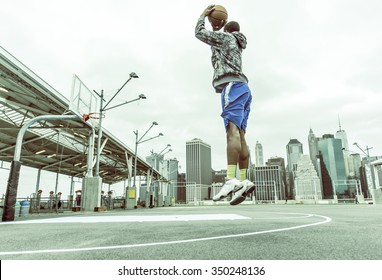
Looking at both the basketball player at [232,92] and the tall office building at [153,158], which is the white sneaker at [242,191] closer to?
the basketball player at [232,92]

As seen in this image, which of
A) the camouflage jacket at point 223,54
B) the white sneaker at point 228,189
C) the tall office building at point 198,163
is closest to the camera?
the white sneaker at point 228,189

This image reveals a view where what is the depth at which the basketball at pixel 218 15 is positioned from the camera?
2.74m

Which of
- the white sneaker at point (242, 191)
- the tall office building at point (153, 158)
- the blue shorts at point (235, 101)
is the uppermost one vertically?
the tall office building at point (153, 158)

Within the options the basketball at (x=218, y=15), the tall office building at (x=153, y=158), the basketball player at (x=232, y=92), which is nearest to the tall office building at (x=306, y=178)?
the tall office building at (x=153, y=158)

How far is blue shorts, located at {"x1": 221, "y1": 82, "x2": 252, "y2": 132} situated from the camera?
8.37 ft

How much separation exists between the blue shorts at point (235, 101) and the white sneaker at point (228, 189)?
536 mm

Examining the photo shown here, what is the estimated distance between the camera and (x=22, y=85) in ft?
38.6

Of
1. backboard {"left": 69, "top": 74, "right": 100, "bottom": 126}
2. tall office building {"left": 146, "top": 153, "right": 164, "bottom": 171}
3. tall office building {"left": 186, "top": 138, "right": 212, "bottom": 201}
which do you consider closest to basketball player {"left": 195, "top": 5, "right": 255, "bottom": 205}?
tall office building {"left": 186, "top": 138, "right": 212, "bottom": 201}

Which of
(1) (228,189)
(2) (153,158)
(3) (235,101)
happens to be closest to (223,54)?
(3) (235,101)
